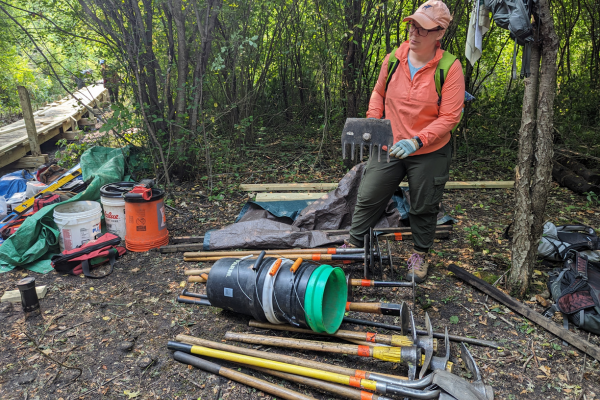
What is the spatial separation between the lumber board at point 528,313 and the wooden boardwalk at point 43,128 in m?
4.56

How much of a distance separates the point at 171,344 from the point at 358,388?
1169 mm

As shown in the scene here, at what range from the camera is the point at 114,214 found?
3994 millimetres

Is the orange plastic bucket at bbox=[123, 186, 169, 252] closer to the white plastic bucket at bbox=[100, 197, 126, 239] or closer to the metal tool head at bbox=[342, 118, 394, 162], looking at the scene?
the white plastic bucket at bbox=[100, 197, 126, 239]

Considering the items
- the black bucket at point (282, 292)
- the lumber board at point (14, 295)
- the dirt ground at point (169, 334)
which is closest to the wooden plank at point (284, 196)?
the dirt ground at point (169, 334)

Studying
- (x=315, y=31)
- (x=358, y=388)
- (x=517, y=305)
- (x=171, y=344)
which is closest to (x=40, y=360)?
(x=171, y=344)

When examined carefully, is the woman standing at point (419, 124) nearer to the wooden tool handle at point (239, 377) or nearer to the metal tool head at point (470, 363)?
the metal tool head at point (470, 363)

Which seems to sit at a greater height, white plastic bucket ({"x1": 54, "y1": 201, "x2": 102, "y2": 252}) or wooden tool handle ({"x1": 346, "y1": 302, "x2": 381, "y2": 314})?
white plastic bucket ({"x1": 54, "y1": 201, "x2": 102, "y2": 252})

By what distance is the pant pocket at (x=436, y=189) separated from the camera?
2959 millimetres

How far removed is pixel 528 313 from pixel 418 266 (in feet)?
2.78

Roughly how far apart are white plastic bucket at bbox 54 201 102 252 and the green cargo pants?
8.16 feet

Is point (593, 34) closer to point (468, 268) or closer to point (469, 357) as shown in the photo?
point (468, 268)

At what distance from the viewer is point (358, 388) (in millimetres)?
2084

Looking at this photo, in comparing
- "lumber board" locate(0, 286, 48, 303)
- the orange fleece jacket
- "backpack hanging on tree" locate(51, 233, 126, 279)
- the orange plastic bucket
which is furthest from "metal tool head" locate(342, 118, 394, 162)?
"lumber board" locate(0, 286, 48, 303)

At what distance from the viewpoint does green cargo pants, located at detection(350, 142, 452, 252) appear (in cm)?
297
